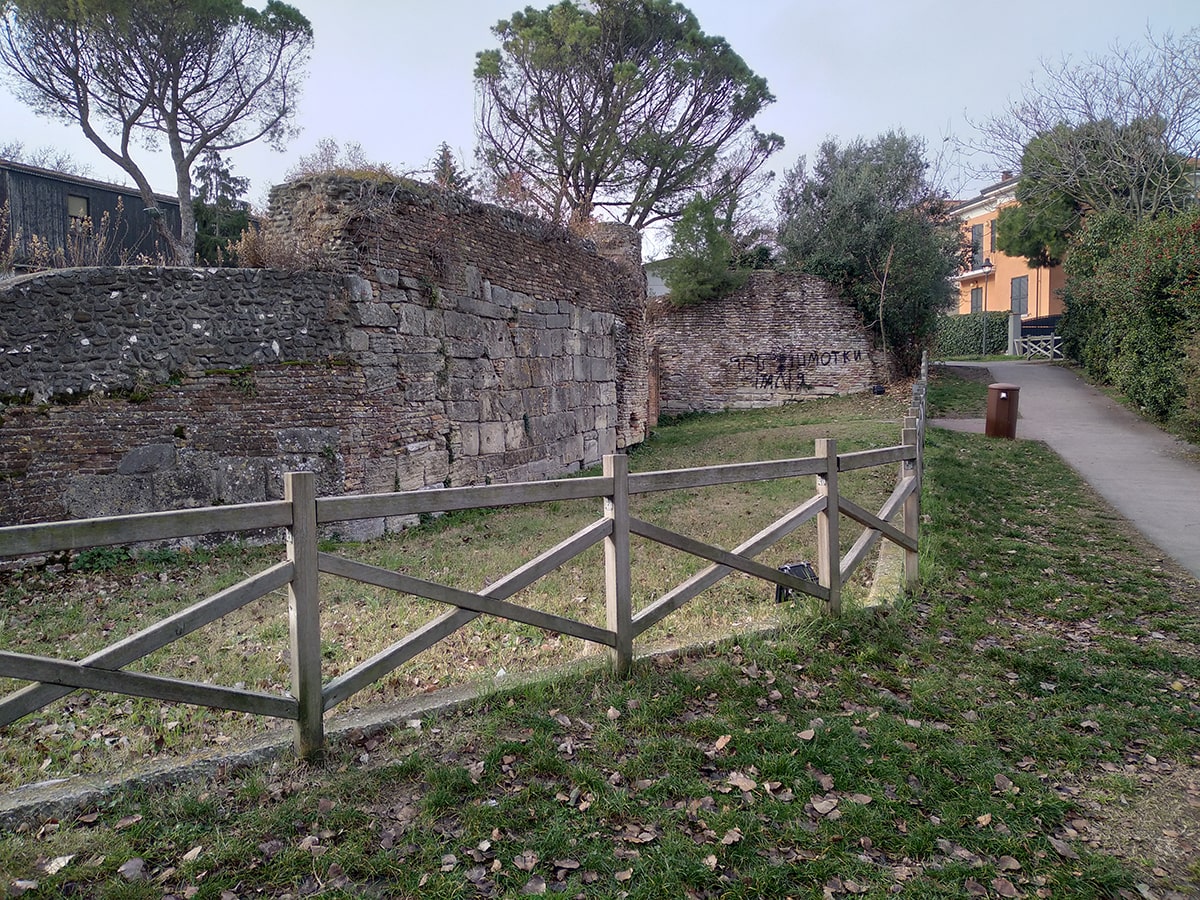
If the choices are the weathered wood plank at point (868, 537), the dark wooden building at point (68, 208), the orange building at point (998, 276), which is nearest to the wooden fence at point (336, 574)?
the weathered wood plank at point (868, 537)

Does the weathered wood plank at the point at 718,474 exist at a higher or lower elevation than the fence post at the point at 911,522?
higher

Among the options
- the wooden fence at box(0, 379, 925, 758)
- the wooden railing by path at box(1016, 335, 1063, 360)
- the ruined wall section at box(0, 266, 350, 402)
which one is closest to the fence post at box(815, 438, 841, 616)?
the wooden fence at box(0, 379, 925, 758)


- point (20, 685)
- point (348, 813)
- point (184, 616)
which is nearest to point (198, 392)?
point (20, 685)

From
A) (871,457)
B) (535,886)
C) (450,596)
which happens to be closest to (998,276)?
(871,457)

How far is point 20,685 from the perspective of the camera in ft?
14.1

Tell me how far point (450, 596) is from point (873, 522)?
315 cm

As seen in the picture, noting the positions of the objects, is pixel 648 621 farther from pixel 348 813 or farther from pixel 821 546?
pixel 348 813

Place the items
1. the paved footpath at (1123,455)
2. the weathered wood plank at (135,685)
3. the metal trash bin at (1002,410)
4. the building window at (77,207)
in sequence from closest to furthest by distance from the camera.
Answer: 1. the weathered wood plank at (135,685)
2. the paved footpath at (1123,455)
3. the metal trash bin at (1002,410)
4. the building window at (77,207)

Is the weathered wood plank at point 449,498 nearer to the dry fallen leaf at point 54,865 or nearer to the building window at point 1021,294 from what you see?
the dry fallen leaf at point 54,865

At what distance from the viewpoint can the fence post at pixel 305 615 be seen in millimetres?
2953

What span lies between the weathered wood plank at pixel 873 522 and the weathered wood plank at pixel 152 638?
3384 millimetres

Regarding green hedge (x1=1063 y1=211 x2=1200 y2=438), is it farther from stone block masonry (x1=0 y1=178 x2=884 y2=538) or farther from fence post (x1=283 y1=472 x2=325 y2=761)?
fence post (x1=283 y1=472 x2=325 y2=761)

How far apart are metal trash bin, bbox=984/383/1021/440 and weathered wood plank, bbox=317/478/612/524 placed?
12.2m

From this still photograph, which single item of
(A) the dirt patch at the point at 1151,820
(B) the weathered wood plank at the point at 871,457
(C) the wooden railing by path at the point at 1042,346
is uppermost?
(C) the wooden railing by path at the point at 1042,346
